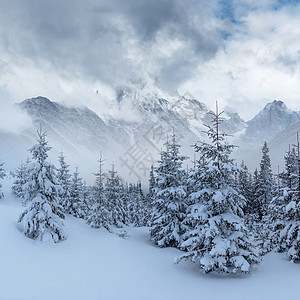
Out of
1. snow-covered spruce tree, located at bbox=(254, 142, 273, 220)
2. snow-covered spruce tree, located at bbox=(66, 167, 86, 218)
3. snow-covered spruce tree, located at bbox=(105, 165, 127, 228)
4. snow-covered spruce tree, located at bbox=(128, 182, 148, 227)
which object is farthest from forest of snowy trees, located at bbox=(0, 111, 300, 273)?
snow-covered spruce tree, located at bbox=(128, 182, 148, 227)

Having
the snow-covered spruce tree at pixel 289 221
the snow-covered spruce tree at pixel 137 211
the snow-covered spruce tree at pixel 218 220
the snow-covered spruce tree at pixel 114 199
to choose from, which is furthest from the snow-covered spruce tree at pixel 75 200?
the snow-covered spruce tree at pixel 289 221

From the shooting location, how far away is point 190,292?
38.5 ft

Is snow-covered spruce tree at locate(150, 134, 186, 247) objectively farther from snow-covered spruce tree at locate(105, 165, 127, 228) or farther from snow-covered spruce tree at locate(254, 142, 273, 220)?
snow-covered spruce tree at locate(254, 142, 273, 220)

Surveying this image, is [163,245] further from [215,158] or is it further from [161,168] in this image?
[215,158]

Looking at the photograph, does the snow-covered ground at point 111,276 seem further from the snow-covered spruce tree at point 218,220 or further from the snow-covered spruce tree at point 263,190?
the snow-covered spruce tree at point 263,190

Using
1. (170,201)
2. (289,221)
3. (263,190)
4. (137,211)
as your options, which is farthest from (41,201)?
(137,211)

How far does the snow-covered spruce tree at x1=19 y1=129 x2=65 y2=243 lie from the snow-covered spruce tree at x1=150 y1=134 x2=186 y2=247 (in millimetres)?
8344

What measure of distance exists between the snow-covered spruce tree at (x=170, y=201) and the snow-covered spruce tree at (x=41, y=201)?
834 centimetres

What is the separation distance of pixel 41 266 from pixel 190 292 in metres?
8.17

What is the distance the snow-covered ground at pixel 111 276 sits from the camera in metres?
11.1

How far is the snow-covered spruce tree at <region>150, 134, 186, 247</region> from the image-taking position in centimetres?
2045

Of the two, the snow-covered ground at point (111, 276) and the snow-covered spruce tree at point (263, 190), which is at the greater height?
the snow-covered spruce tree at point (263, 190)

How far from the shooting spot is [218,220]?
12812 mm

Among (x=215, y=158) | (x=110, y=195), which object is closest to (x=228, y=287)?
(x=215, y=158)
